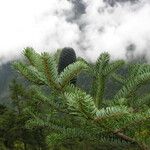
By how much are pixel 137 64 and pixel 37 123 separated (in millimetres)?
1625

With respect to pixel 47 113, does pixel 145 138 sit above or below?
below

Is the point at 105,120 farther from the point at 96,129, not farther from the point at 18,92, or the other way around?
the point at 18,92

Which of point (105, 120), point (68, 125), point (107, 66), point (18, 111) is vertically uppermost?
point (18, 111)

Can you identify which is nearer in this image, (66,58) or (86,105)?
(86,105)

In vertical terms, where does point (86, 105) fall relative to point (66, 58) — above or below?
below

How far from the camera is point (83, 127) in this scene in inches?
216

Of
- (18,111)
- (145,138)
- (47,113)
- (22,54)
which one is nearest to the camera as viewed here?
(145,138)

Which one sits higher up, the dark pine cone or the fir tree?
the dark pine cone

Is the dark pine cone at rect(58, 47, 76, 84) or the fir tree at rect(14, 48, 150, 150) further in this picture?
the dark pine cone at rect(58, 47, 76, 84)

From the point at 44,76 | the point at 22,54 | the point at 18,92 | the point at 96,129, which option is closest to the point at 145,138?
the point at 96,129

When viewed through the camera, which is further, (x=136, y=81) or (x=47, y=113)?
(x=47, y=113)

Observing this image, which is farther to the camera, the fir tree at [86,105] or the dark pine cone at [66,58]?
the dark pine cone at [66,58]

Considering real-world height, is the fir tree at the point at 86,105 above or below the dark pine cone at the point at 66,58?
below

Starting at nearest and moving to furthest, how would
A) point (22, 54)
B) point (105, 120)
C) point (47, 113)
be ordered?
point (105, 120), point (22, 54), point (47, 113)
